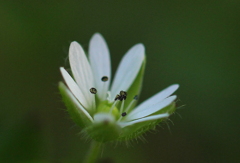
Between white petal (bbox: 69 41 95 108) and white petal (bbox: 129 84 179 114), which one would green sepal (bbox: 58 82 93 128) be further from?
white petal (bbox: 129 84 179 114)

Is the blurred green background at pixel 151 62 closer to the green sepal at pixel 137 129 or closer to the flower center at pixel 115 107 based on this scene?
the flower center at pixel 115 107

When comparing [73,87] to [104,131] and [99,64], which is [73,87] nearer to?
[104,131]

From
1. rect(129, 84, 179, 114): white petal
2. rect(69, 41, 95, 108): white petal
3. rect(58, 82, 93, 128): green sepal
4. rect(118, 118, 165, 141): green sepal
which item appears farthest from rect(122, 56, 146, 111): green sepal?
rect(58, 82, 93, 128): green sepal

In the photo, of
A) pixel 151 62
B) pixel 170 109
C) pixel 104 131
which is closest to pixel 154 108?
pixel 170 109

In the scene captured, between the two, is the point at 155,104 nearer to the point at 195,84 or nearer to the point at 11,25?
the point at 195,84

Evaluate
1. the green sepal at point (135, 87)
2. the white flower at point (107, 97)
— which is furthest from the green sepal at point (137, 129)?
the green sepal at point (135, 87)
